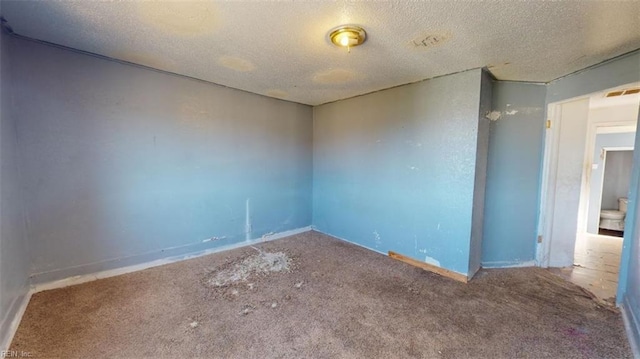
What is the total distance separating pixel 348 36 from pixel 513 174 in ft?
8.31

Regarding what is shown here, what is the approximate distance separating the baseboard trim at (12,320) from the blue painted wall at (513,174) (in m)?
4.14

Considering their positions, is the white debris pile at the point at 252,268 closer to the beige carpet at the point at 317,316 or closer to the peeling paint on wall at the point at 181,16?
the beige carpet at the point at 317,316

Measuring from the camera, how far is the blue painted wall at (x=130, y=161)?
2123mm

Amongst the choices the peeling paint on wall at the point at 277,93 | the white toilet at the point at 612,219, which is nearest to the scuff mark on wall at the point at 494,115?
the peeling paint on wall at the point at 277,93

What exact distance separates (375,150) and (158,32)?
258cm

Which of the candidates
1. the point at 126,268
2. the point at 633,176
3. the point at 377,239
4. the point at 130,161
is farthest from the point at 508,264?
the point at 130,161

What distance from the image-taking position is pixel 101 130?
237 cm

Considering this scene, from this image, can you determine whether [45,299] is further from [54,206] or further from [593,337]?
[593,337]

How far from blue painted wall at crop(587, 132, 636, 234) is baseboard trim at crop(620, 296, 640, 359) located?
4.11 metres

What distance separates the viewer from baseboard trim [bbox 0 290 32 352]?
1532 mm

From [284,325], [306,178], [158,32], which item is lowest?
[284,325]

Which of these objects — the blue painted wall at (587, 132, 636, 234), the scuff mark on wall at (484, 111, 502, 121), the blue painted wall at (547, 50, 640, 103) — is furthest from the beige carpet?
the blue painted wall at (587, 132, 636, 234)

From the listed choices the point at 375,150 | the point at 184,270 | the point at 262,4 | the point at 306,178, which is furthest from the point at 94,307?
the point at 375,150

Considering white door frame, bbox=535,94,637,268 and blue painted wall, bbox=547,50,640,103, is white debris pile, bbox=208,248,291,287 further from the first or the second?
blue painted wall, bbox=547,50,640,103
